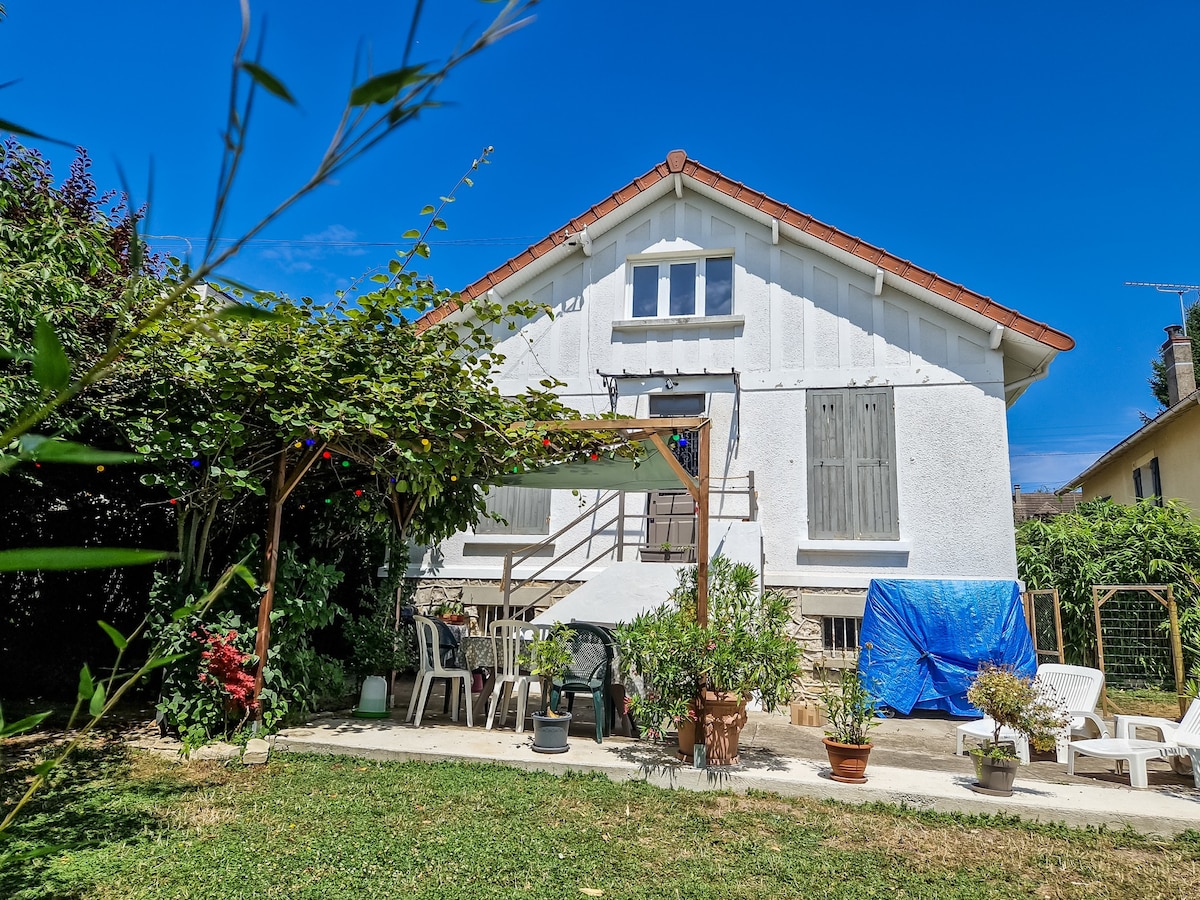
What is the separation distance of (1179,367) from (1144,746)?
620 inches

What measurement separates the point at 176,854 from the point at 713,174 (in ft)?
35.7

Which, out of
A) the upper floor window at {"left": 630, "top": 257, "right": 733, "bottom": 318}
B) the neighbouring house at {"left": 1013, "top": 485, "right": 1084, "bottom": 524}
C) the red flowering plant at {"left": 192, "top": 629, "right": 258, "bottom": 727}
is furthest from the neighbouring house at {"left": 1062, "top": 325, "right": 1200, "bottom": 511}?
the red flowering plant at {"left": 192, "top": 629, "right": 258, "bottom": 727}

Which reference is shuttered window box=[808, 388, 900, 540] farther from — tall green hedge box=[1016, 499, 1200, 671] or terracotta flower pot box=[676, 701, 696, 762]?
terracotta flower pot box=[676, 701, 696, 762]

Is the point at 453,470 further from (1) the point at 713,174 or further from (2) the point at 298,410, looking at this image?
(1) the point at 713,174

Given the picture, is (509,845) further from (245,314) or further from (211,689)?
(245,314)

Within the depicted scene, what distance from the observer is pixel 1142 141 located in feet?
39.7

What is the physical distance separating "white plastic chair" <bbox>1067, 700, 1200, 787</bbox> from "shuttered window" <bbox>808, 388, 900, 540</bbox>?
4.37m

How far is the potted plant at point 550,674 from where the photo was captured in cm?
666

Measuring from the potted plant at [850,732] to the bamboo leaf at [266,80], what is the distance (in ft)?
20.6

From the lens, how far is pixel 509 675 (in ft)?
25.9

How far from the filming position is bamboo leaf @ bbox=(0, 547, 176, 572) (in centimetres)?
61

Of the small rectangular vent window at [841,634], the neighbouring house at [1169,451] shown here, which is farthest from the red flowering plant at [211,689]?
the neighbouring house at [1169,451]

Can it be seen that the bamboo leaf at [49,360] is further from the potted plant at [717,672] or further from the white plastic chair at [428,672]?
the white plastic chair at [428,672]

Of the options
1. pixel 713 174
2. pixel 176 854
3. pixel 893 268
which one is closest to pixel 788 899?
pixel 176 854
